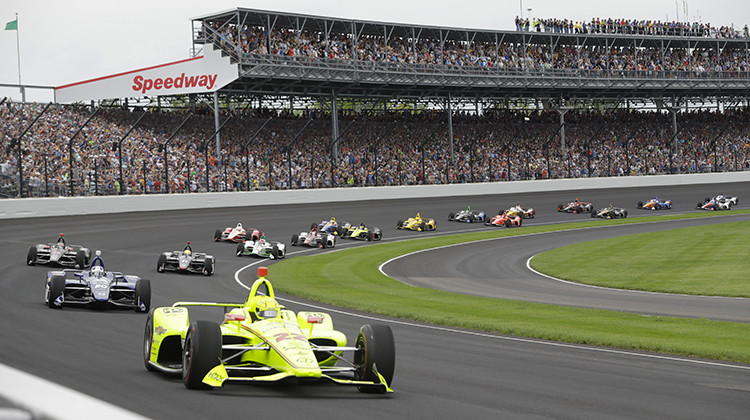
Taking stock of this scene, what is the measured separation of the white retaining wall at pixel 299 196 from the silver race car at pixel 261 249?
11730mm

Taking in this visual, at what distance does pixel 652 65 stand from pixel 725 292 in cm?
6116

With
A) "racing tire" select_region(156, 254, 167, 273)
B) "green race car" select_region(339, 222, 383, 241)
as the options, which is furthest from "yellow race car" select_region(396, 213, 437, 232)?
"racing tire" select_region(156, 254, 167, 273)

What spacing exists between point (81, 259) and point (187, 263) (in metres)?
3.10

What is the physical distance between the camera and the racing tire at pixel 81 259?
25.2m

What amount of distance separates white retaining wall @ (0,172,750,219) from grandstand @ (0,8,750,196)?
1054 mm

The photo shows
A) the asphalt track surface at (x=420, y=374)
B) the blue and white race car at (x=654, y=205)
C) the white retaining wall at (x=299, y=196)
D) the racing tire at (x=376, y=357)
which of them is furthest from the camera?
the blue and white race car at (x=654, y=205)

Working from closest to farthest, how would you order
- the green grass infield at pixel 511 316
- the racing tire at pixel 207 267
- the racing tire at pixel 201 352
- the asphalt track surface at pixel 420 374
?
the asphalt track surface at pixel 420 374 → the racing tire at pixel 201 352 → the green grass infield at pixel 511 316 → the racing tire at pixel 207 267

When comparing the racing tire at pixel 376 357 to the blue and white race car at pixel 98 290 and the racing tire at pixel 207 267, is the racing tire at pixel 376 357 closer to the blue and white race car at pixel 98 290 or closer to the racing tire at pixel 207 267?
the blue and white race car at pixel 98 290

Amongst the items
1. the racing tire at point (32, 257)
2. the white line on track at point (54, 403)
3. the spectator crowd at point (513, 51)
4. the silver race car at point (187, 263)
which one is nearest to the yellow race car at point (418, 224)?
the spectator crowd at point (513, 51)

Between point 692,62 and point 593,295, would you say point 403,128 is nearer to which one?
point 692,62

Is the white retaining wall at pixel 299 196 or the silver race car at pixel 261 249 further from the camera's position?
the white retaining wall at pixel 299 196

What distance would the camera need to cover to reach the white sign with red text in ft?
174

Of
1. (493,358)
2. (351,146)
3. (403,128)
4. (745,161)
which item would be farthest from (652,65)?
(493,358)

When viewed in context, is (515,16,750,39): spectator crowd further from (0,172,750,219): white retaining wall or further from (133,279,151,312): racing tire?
(133,279,151,312): racing tire
